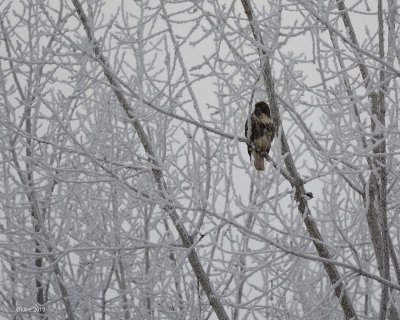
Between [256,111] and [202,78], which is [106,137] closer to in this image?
[256,111]

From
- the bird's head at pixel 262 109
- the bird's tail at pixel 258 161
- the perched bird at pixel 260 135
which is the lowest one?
the bird's tail at pixel 258 161

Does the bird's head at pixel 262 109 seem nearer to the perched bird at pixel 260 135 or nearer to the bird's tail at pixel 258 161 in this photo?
the perched bird at pixel 260 135

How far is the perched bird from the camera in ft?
14.3

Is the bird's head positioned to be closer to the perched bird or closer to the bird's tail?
the perched bird

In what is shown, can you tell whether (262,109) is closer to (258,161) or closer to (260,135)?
(260,135)

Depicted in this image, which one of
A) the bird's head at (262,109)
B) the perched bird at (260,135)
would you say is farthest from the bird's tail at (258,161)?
the bird's head at (262,109)

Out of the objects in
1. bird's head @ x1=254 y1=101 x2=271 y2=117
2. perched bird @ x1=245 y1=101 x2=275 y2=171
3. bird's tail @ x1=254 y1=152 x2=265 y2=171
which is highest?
bird's head @ x1=254 y1=101 x2=271 y2=117

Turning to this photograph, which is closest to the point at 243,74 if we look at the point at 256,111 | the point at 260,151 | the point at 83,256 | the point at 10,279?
the point at 256,111

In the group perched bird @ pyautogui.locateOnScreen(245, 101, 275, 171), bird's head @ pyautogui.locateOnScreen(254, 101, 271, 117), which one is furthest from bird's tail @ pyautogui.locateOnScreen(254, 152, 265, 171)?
bird's head @ pyautogui.locateOnScreen(254, 101, 271, 117)

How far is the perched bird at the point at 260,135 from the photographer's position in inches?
171

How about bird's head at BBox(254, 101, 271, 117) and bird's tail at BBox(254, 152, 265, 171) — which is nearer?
bird's tail at BBox(254, 152, 265, 171)

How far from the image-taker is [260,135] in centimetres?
437

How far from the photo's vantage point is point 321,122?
23.6ft

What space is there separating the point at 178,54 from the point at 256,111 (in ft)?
3.61
